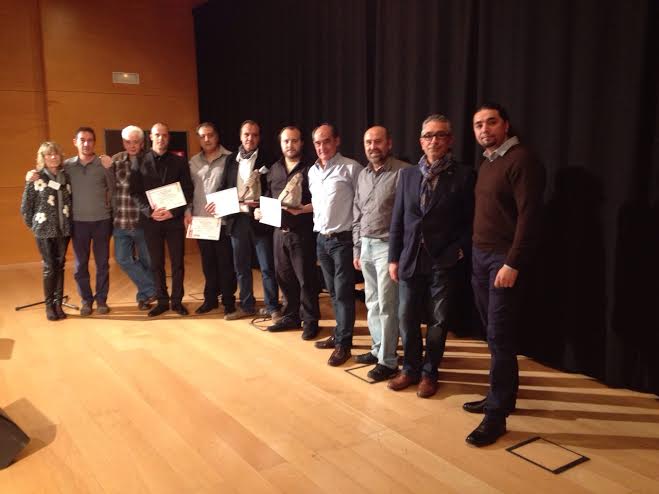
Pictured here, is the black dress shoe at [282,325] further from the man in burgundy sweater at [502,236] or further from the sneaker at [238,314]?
the man in burgundy sweater at [502,236]

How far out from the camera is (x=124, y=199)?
4.96 m

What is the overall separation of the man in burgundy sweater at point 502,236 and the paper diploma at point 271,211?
1.72 m

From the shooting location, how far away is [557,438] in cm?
277

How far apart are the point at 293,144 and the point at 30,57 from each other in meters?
5.06

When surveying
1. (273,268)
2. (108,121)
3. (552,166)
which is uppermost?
(108,121)

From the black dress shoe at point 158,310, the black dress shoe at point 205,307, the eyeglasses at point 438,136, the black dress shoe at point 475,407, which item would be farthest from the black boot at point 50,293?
the black dress shoe at point 475,407

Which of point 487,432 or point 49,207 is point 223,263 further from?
point 487,432

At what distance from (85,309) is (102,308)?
140 mm

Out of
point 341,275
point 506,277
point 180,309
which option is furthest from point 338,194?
point 180,309

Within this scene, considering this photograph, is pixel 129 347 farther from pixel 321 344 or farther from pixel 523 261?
pixel 523 261

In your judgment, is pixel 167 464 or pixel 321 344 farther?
pixel 321 344

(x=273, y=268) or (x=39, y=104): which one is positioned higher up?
(x=39, y=104)

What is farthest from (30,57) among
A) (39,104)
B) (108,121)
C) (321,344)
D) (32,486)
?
(32,486)

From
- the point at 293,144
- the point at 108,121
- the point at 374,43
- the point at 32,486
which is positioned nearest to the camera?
the point at 32,486
